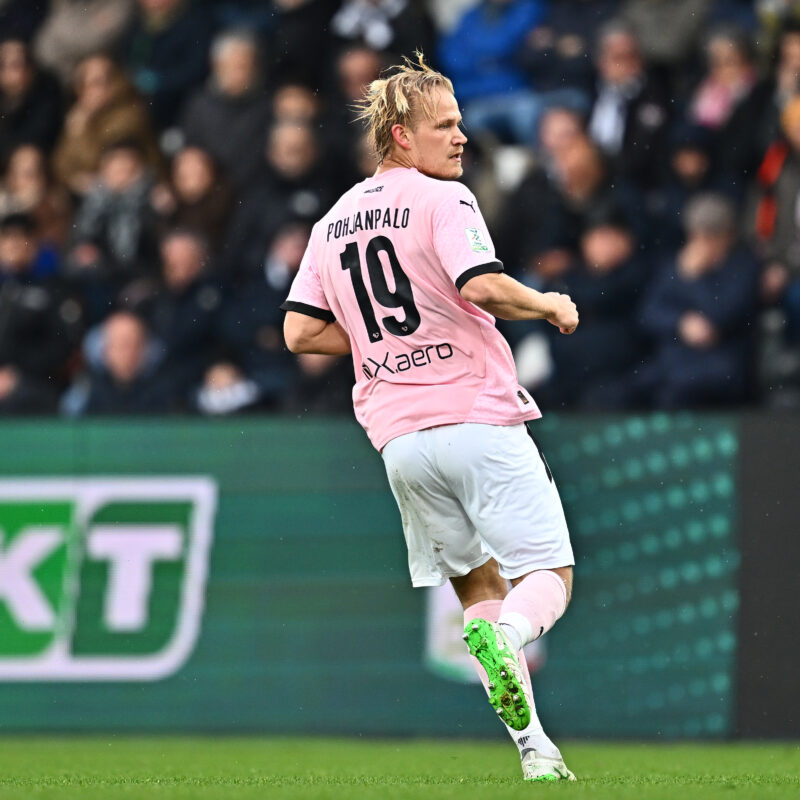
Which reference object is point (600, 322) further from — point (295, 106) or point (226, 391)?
point (295, 106)

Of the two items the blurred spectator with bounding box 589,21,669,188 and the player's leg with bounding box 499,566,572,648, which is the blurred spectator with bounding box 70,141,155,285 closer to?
the blurred spectator with bounding box 589,21,669,188

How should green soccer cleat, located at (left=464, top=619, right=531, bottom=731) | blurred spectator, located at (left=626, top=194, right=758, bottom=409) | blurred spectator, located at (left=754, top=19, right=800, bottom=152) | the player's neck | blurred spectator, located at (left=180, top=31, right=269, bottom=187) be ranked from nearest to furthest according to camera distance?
1. green soccer cleat, located at (left=464, top=619, right=531, bottom=731)
2. the player's neck
3. blurred spectator, located at (left=626, top=194, right=758, bottom=409)
4. blurred spectator, located at (left=754, top=19, right=800, bottom=152)
5. blurred spectator, located at (left=180, top=31, right=269, bottom=187)

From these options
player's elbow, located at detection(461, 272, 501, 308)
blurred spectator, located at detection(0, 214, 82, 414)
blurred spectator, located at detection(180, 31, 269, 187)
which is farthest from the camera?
blurred spectator, located at detection(180, 31, 269, 187)

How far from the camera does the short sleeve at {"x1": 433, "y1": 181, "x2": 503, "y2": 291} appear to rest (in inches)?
177

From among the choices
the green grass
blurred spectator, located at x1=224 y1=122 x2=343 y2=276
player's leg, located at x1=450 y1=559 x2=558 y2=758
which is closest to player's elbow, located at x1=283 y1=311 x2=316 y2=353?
player's leg, located at x1=450 y1=559 x2=558 y2=758

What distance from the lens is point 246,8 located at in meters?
10.6

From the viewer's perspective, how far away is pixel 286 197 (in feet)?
31.7

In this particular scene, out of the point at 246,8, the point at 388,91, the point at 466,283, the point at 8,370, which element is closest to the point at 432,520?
the point at 466,283

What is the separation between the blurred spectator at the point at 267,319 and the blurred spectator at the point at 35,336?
3.75ft

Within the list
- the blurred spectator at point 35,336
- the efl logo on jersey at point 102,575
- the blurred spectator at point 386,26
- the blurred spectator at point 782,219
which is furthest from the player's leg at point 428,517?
the blurred spectator at point 386,26

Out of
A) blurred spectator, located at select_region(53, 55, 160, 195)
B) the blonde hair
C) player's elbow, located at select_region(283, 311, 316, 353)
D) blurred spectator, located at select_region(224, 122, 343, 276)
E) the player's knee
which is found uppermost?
blurred spectator, located at select_region(53, 55, 160, 195)

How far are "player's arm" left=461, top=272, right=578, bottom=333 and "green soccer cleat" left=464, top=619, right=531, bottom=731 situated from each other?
89cm

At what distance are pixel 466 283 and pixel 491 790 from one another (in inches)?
55.9

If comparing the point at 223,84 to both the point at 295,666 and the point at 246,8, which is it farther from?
the point at 295,666
